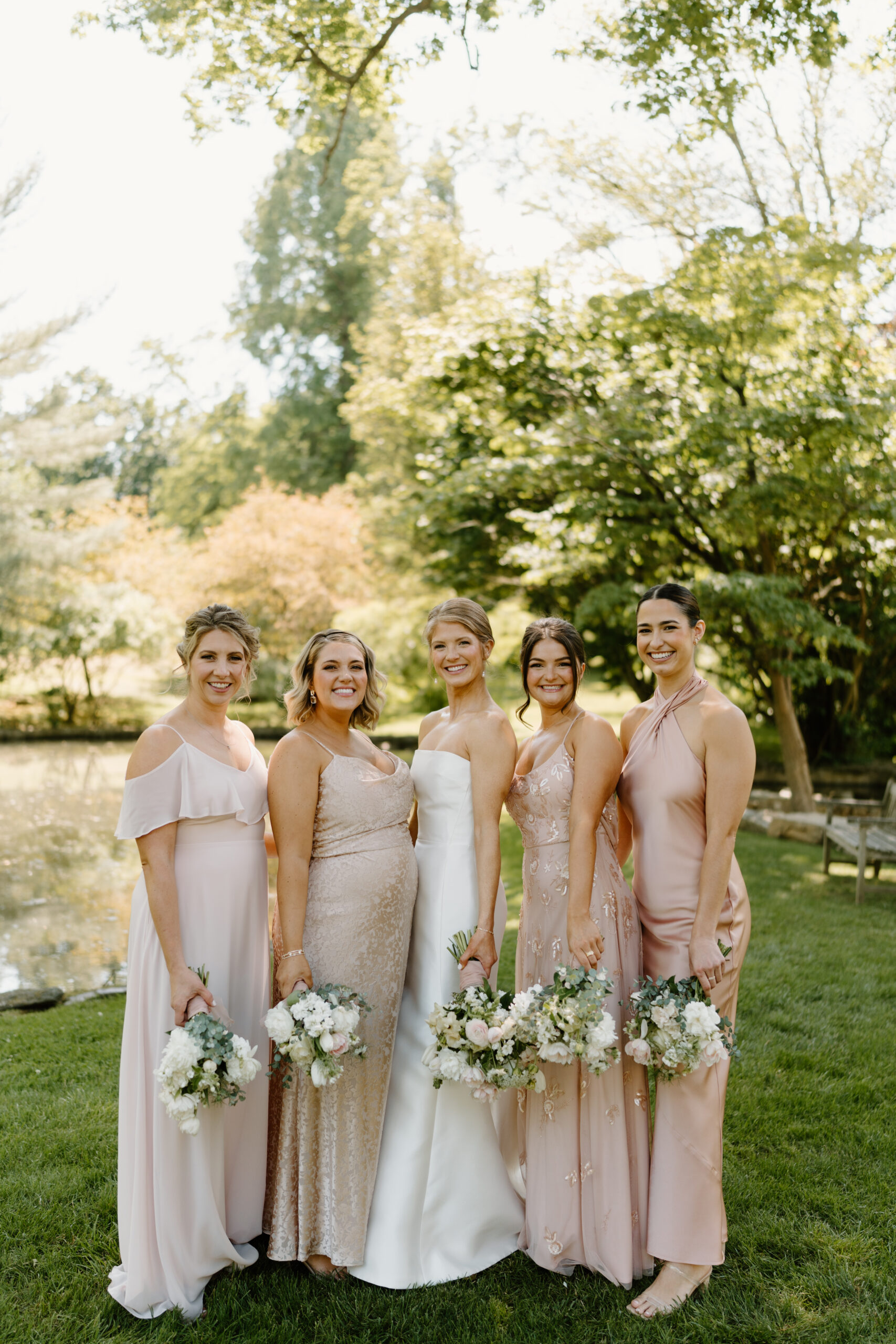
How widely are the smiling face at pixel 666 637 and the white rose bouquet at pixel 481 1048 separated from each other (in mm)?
1296

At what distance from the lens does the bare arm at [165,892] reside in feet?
10.9

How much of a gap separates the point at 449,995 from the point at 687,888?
1.01 m

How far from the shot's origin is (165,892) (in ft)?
11.0

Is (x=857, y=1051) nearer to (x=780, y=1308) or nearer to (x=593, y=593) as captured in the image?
(x=780, y=1308)

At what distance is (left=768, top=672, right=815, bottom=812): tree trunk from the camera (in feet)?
44.9

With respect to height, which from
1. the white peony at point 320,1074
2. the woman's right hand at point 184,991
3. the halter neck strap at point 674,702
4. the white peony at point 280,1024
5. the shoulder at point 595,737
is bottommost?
the white peony at point 320,1074

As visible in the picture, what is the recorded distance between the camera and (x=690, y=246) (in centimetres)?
1492

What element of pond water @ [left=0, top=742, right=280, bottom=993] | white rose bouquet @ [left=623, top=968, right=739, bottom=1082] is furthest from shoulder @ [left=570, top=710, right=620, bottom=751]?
pond water @ [left=0, top=742, right=280, bottom=993]

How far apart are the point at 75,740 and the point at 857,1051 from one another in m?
22.8

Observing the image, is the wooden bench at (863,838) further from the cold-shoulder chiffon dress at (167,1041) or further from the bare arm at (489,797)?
the cold-shoulder chiffon dress at (167,1041)

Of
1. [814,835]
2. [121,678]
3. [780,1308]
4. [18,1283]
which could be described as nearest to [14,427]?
[121,678]

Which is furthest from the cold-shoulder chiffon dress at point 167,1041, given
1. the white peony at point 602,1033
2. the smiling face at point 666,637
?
the smiling face at point 666,637

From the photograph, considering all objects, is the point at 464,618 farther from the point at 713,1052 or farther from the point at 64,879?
the point at 64,879

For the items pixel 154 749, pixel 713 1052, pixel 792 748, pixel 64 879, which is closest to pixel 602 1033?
pixel 713 1052
